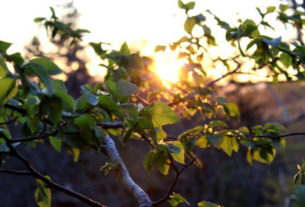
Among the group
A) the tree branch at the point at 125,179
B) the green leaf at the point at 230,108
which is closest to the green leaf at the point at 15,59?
the tree branch at the point at 125,179

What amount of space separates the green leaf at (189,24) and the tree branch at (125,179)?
63cm

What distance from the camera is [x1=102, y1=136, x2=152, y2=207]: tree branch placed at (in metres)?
1.17

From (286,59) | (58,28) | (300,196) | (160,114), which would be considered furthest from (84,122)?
(58,28)

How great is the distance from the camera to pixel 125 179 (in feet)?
4.23

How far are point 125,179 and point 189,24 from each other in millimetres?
775

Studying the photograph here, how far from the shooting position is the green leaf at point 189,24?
1606 mm

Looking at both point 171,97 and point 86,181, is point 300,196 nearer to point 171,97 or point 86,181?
point 171,97

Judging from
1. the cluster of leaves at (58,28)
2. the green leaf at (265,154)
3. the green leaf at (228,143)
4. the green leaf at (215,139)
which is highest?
the cluster of leaves at (58,28)

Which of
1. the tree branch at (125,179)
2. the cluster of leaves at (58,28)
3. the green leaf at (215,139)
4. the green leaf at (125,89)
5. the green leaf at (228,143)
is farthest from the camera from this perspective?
the cluster of leaves at (58,28)

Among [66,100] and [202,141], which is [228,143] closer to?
[202,141]

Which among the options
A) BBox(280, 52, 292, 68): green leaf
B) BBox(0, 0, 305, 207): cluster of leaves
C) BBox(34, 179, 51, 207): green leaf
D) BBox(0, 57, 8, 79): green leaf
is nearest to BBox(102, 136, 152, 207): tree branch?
BBox(0, 0, 305, 207): cluster of leaves

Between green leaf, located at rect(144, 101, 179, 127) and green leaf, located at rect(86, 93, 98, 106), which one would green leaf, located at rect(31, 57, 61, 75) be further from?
green leaf, located at rect(144, 101, 179, 127)

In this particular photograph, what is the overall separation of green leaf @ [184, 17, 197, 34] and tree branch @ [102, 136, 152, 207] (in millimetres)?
629

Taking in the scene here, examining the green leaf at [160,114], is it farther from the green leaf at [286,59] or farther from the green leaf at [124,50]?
the green leaf at [124,50]
